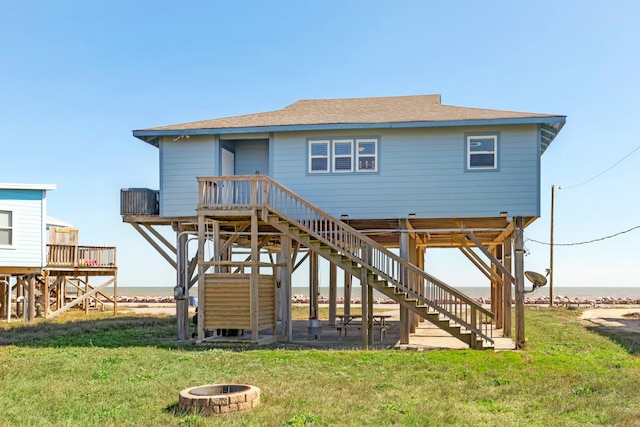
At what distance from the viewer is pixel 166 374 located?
590 inches

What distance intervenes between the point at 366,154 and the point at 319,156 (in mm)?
1385

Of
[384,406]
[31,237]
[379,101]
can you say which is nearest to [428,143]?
[379,101]

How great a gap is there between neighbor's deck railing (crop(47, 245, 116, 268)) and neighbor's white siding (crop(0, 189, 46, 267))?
233cm

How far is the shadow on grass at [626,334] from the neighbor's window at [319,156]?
9.72 meters

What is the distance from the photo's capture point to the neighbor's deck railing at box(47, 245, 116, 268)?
106ft

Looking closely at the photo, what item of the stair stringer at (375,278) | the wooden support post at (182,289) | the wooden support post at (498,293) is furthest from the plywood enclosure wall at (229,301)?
the wooden support post at (498,293)

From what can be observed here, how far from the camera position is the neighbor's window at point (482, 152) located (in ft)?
71.4

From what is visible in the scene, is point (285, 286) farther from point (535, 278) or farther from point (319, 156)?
point (535, 278)

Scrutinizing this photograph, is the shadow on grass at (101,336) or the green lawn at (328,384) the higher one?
the green lawn at (328,384)

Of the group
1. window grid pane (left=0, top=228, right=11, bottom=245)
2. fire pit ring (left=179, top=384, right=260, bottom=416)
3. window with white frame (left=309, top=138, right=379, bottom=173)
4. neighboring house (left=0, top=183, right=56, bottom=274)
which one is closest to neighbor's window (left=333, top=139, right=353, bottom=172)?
window with white frame (left=309, top=138, right=379, bottom=173)

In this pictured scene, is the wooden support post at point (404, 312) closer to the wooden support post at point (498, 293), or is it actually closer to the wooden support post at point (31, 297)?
the wooden support post at point (498, 293)

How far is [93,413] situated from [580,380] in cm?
874

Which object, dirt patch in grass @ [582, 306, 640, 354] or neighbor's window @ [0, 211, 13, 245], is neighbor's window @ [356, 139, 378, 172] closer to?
dirt patch in grass @ [582, 306, 640, 354]

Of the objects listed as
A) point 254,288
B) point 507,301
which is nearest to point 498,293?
point 507,301
